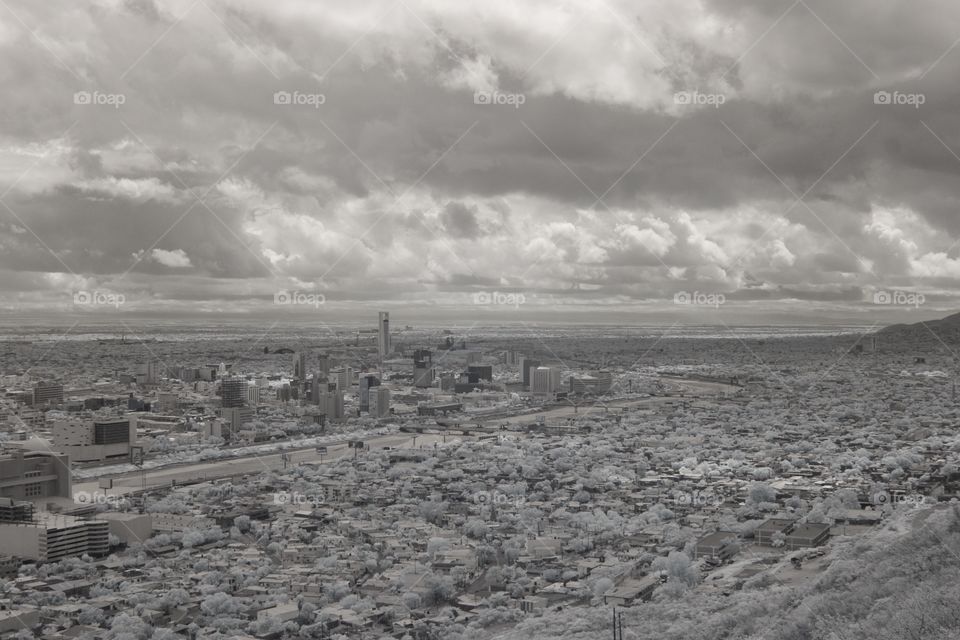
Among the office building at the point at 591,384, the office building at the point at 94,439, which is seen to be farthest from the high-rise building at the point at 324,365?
the office building at the point at 94,439

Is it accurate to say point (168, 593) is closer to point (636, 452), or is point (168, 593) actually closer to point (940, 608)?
point (940, 608)

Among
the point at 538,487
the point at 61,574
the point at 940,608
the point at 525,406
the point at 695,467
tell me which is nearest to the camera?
the point at 940,608

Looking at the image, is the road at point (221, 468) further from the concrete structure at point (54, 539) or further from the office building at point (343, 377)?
the office building at point (343, 377)

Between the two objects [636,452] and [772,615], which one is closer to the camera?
[772,615]

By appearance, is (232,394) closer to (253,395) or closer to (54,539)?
(253,395)

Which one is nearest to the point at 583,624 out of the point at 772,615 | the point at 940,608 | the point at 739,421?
the point at 772,615

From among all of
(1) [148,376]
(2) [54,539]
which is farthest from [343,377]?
(2) [54,539]
